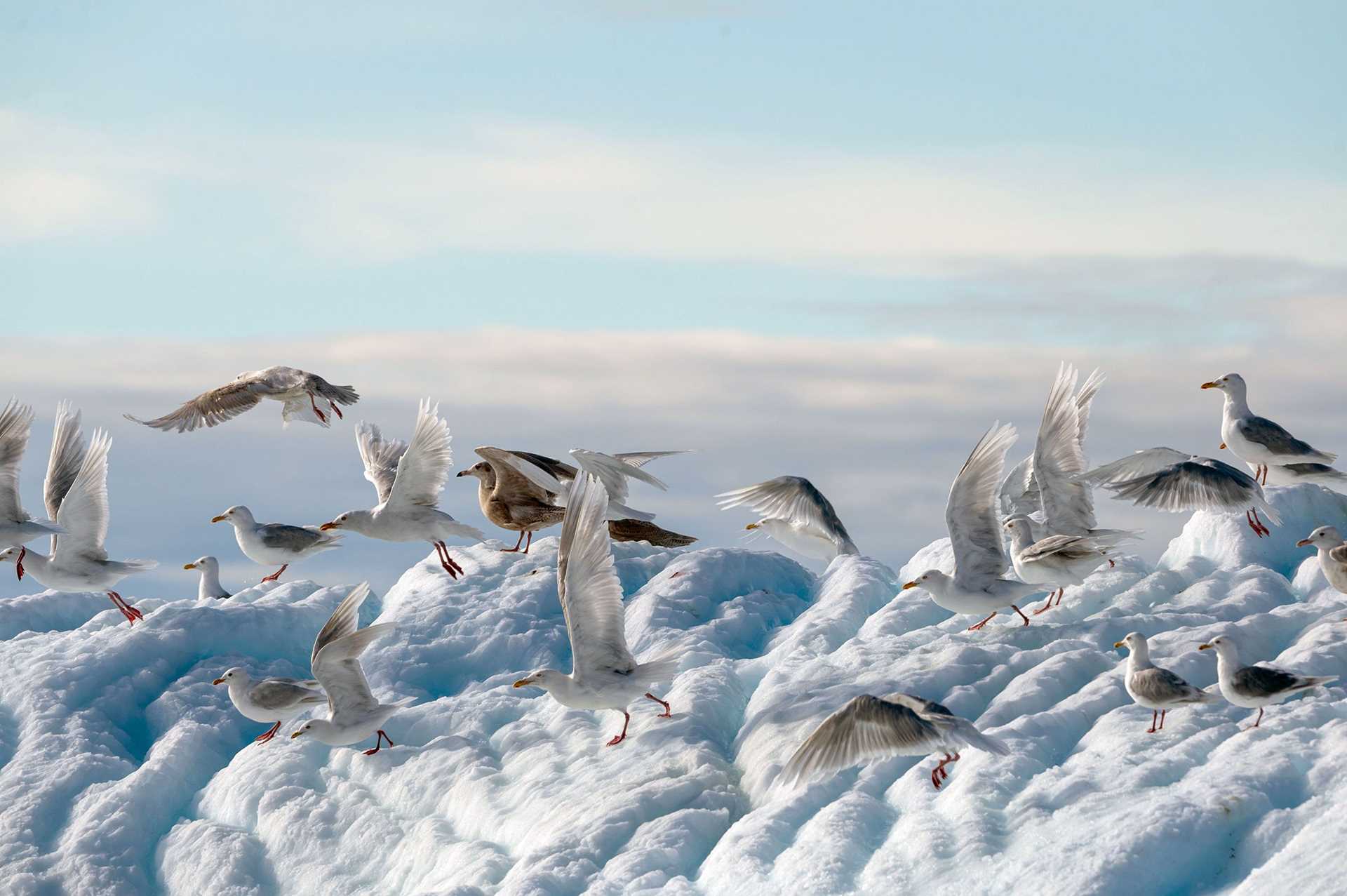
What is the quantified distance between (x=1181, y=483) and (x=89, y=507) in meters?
11.8

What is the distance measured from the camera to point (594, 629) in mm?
13039

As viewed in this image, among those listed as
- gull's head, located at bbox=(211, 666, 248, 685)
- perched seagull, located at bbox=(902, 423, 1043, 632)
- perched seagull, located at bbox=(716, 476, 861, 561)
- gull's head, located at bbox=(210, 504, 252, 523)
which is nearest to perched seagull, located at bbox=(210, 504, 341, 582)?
gull's head, located at bbox=(210, 504, 252, 523)

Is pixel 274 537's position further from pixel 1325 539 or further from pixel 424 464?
pixel 1325 539

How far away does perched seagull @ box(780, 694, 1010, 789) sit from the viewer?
35.6 feet

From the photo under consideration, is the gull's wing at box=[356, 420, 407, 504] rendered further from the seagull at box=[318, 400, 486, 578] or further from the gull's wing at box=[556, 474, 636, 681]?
the gull's wing at box=[556, 474, 636, 681]

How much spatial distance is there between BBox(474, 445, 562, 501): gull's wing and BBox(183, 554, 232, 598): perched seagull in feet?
13.9

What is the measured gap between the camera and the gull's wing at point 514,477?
707 inches

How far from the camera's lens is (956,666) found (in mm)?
13195

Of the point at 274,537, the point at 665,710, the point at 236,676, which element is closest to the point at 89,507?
the point at 274,537

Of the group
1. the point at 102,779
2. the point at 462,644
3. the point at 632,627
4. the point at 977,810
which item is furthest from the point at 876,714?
the point at 102,779

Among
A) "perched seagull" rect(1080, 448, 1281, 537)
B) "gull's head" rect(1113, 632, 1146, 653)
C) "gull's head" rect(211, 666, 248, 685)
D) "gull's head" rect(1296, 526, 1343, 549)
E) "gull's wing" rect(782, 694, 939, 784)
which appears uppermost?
"perched seagull" rect(1080, 448, 1281, 537)

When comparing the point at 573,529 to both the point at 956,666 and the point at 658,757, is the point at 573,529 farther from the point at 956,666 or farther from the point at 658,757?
the point at 956,666

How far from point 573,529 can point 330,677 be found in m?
2.96

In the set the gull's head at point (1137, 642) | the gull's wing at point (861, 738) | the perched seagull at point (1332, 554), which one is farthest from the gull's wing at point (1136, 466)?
the gull's wing at point (861, 738)
